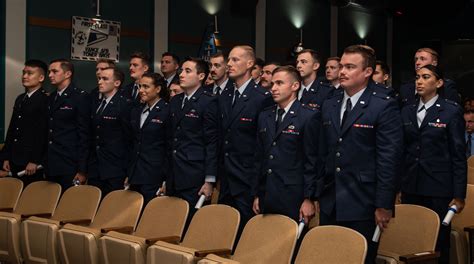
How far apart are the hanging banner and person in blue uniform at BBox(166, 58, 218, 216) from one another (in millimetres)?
3403

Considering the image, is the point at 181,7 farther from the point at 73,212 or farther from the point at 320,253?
the point at 320,253

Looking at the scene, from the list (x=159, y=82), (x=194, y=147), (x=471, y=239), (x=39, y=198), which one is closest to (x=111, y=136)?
(x=159, y=82)

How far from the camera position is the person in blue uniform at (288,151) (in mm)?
3965

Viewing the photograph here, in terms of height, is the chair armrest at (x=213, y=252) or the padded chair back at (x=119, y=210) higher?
the padded chair back at (x=119, y=210)

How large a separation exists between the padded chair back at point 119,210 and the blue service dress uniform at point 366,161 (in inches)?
59.9

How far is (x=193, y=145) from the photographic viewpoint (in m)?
4.73

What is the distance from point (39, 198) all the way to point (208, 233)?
69.0 inches

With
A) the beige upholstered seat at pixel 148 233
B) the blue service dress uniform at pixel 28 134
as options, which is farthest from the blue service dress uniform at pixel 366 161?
the blue service dress uniform at pixel 28 134

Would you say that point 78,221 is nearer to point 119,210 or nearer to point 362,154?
point 119,210

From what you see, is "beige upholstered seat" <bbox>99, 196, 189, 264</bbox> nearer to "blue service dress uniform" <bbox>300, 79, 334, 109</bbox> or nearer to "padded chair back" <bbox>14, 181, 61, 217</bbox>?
"padded chair back" <bbox>14, 181, 61, 217</bbox>

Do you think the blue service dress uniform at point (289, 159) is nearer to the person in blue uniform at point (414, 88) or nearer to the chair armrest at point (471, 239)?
the chair armrest at point (471, 239)

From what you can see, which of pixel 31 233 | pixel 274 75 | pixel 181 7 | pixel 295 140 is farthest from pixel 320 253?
pixel 181 7

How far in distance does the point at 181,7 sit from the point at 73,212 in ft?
15.1

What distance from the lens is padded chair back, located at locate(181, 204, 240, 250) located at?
3961mm
